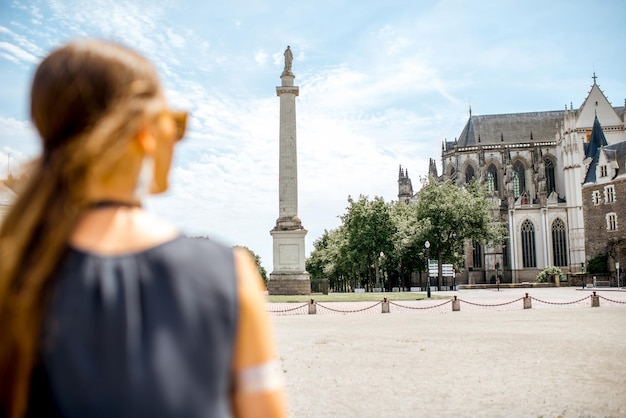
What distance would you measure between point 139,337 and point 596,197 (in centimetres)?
6773

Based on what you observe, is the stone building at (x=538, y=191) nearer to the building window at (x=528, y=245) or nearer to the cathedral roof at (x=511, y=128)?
the building window at (x=528, y=245)

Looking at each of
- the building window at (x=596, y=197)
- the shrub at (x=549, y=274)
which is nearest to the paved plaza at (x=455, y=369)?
the building window at (x=596, y=197)

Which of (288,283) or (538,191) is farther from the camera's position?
(538,191)

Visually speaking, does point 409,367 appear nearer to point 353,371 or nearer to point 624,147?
point 353,371

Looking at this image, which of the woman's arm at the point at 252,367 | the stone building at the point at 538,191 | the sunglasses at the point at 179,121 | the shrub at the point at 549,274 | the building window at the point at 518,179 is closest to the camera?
the woman's arm at the point at 252,367

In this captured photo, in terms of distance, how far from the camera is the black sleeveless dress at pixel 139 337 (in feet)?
4.10

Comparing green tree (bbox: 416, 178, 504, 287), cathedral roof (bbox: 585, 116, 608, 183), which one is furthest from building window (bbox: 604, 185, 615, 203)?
green tree (bbox: 416, 178, 504, 287)

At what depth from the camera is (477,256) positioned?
257ft

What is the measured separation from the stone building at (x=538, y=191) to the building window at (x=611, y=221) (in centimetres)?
1162

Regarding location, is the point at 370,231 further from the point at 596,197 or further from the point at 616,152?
the point at 616,152

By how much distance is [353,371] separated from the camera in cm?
1069

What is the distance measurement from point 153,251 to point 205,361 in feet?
0.90

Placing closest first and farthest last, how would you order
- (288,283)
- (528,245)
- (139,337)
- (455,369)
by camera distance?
(139,337) < (455,369) < (288,283) < (528,245)

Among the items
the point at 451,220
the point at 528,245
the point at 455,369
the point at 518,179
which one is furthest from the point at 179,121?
the point at 518,179
